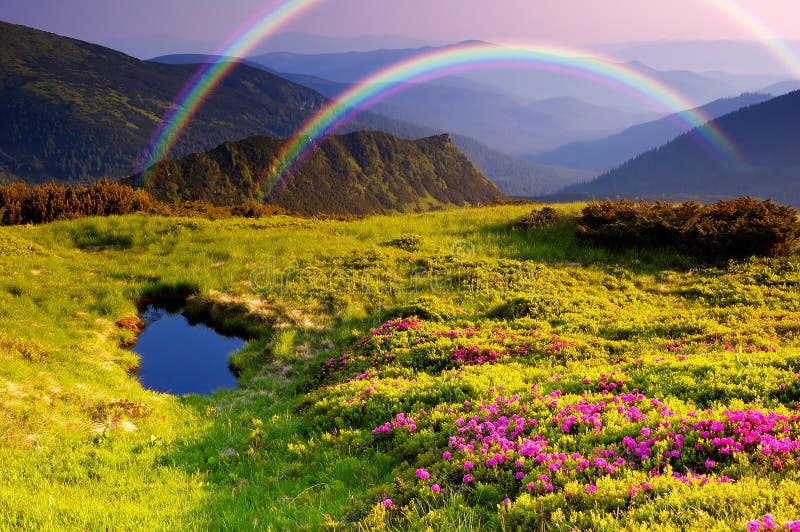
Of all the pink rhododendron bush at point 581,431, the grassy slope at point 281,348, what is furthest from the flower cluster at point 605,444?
the grassy slope at point 281,348

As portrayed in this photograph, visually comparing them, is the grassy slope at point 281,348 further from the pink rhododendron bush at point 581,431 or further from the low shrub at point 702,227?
the low shrub at point 702,227

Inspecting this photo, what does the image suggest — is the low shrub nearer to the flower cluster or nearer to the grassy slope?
the grassy slope

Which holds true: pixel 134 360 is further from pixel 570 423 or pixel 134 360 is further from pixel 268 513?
pixel 570 423

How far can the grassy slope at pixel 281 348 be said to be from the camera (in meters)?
5.82

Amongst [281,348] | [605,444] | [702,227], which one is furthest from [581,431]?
[702,227]

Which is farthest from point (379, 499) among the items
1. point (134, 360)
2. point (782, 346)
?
point (134, 360)

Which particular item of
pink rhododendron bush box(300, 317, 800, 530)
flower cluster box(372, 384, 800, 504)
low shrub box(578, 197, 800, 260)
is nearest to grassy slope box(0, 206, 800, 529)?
pink rhododendron bush box(300, 317, 800, 530)

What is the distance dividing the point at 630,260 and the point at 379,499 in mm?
15880

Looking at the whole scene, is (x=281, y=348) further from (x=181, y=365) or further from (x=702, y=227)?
(x=702, y=227)

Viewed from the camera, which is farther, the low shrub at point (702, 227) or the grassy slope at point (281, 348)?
the low shrub at point (702, 227)

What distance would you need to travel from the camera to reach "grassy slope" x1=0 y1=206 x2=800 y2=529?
19.1ft

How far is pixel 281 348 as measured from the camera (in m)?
12.9

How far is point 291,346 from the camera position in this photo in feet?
43.2

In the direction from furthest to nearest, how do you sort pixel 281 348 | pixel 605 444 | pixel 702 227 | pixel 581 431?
pixel 702 227
pixel 281 348
pixel 581 431
pixel 605 444
